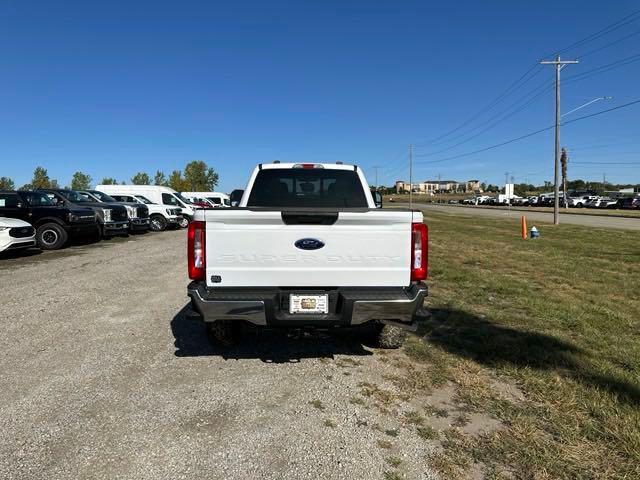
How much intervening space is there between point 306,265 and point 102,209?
1518 centimetres

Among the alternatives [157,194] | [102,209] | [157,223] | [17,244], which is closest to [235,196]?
[17,244]

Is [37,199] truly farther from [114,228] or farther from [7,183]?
[7,183]

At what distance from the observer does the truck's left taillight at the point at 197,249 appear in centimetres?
378

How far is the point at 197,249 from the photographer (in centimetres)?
379

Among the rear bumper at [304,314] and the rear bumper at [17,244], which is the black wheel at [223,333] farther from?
the rear bumper at [17,244]

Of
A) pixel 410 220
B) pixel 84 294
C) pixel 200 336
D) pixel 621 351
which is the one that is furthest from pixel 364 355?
pixel 84 294

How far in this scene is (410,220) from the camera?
12.6ft

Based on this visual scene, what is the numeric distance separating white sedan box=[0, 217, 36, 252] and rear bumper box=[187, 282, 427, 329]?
10.6 m

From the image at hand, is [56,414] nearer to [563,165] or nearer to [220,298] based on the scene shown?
[220,298]

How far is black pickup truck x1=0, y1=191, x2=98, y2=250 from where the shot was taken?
13.9 metres

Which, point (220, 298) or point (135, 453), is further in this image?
point (220, 298)

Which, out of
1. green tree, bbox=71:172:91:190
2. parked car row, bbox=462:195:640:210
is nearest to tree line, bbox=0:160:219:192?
green tree, bbox=71:172:91:190

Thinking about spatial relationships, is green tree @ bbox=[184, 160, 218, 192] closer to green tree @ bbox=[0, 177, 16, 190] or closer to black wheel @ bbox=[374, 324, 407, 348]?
green tree @ bbox=[0, 177, 16, 190]

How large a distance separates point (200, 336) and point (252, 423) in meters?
2.24
